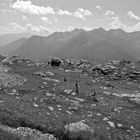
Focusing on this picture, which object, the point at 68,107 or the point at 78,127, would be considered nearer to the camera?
the point at 78,127

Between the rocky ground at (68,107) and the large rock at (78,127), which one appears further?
the large rock at (78,127)

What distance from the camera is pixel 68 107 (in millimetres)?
16781

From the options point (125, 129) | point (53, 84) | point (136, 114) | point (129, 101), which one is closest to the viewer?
point (125, 129)

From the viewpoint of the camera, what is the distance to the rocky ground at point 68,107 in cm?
1185

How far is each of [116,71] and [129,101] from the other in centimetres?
1316

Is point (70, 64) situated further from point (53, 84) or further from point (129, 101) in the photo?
point (129, 101)

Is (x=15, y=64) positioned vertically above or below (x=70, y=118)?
above

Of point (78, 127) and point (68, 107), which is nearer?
point (78, 127)

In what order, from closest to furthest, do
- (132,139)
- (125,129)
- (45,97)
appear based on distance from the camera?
1. (132,139)
2. (125,129)
3. (45,97)

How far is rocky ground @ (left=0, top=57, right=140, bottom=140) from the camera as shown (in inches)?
467

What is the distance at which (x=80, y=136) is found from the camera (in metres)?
10.7

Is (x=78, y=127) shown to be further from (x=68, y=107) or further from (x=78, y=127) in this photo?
(x=68, y=107)

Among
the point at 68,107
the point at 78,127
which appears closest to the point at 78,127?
the point at 78,127

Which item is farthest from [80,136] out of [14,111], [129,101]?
[129,101]
